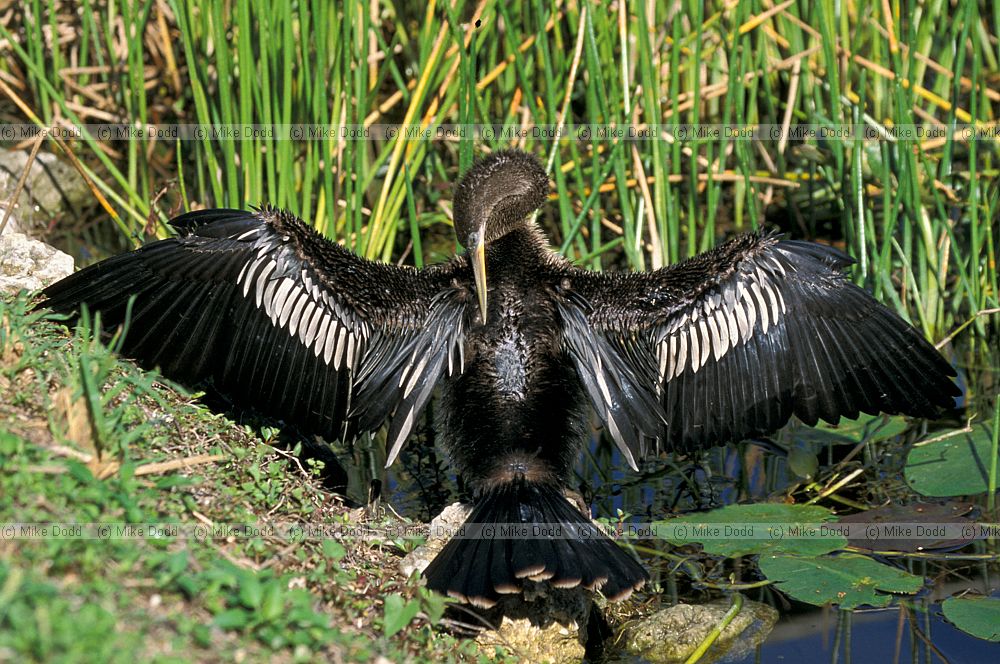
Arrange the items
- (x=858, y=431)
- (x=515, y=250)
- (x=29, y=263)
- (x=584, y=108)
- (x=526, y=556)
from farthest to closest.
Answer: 1. (x=584, y=108)
2. (x=858, y=431)
3. (x=29, y=263)
4. (x=515, y=250)
5. (x=526, y=556)

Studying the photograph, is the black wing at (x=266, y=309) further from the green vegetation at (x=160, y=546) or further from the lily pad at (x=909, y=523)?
the lily pad at (x=909, y=523)

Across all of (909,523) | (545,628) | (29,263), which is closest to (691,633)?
(545,628)

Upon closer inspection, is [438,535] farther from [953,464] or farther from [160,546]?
[953,464]

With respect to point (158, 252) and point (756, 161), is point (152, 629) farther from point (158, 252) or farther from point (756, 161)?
point (756, 161)

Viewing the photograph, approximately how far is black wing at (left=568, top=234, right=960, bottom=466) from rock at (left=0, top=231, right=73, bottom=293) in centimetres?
197

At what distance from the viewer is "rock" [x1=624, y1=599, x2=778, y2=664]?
347 cm

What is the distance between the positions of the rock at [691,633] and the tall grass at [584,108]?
1.76 m

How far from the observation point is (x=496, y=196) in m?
3.88

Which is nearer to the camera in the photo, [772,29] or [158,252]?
[158,252]

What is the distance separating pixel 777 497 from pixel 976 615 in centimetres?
104

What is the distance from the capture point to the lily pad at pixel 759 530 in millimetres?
3953

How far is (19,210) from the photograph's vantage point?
225 inches

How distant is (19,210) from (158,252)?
233cm

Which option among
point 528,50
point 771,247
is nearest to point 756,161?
point 528,50
